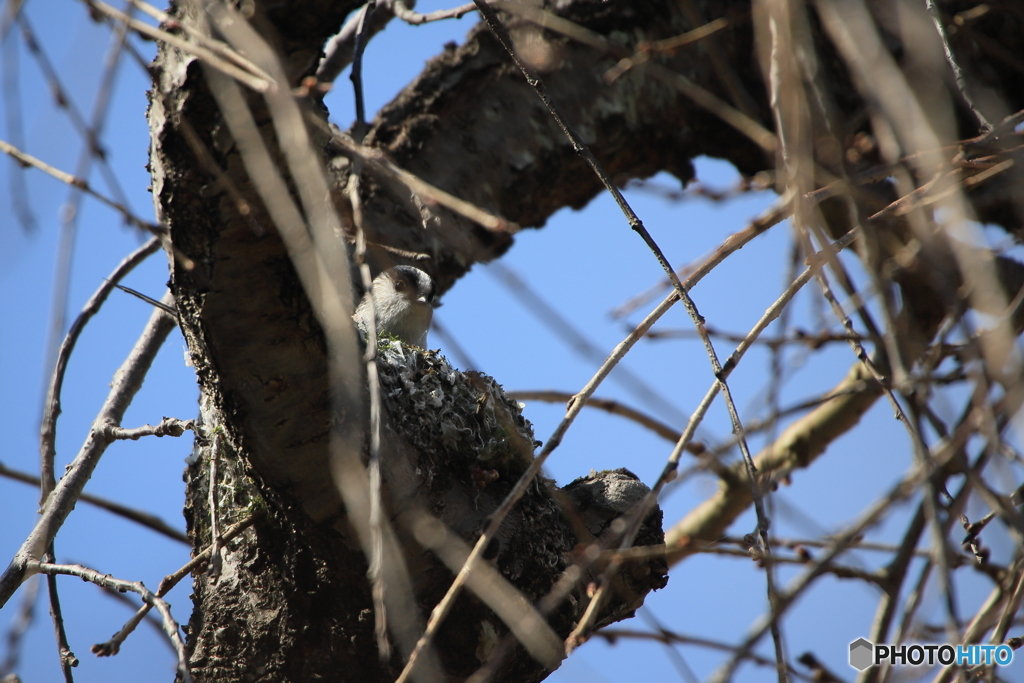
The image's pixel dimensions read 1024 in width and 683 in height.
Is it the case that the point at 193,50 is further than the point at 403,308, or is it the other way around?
the point at 403,308

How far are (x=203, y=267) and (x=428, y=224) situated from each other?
1.77ft

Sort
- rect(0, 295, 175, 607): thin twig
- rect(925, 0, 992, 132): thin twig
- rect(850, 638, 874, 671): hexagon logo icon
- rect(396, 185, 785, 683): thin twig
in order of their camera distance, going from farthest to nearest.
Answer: rect(0, 295, 175, 607): thin twig
rect(850, 638, 874, 671): hexagon logo icon
rect(925, 0, 992, 132): thin twig
rect(396, 185, 785, 683): thin twig

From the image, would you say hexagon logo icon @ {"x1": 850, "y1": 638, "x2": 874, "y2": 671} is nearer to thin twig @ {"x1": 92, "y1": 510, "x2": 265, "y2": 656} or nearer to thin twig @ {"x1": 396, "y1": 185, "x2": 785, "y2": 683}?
thin twig @ {"x1": 396, "y1": 185, "x2": 785, "y2": 683}

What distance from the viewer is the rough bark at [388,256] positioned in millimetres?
1513

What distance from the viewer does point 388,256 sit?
241cm

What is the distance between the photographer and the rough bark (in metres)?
1.51

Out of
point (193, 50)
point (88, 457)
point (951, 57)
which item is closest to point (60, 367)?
point (88, 457)

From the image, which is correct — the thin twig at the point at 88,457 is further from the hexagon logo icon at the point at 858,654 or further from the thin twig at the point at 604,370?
the hexagon logo icon at the point at 858,654

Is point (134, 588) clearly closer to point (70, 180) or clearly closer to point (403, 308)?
point (70, 180)

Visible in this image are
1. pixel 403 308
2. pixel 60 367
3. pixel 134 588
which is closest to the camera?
pixel 134 588

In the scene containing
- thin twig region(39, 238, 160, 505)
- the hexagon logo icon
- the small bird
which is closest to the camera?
the hexagon logo icon

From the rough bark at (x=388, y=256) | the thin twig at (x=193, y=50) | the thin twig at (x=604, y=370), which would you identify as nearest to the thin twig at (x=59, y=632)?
the rough bark at (x=388, y=256)

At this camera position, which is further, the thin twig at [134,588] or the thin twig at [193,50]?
the thin twig at [134,588]

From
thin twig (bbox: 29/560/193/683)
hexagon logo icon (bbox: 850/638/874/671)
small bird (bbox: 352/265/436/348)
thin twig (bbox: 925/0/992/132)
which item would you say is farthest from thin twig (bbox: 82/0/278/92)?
small bird (bbox: 352/265/436/348)
